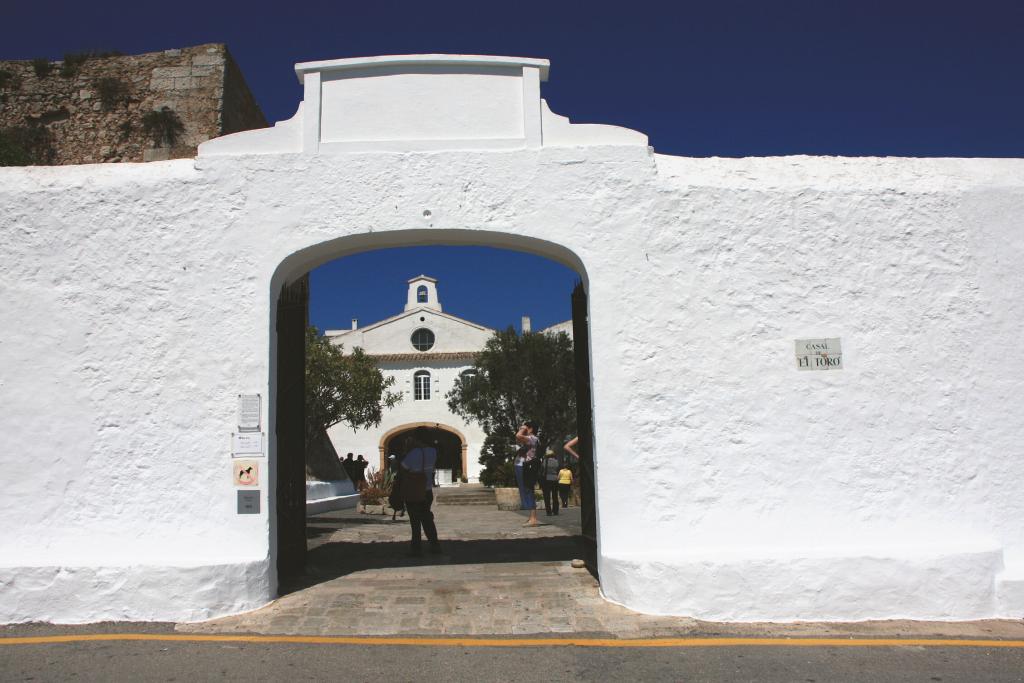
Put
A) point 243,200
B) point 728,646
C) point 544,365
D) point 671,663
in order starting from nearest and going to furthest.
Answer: point 671,663
point 728,646
point 243,200
point 544,365

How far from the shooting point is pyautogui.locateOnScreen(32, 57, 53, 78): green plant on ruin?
12.2m

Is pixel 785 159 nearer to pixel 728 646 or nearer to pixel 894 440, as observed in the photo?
pixel 894 440

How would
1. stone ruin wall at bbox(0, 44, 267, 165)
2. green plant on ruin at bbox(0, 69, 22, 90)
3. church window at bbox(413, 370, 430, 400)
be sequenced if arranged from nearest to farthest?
stone ruin wall at bbox(0, 44, 267, 165) < green plant on ruin at bbox(0, 69, 22, 90) < church window at bbox(413, 370, 430, 400)

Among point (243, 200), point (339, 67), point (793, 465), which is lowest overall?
point (793, 465)

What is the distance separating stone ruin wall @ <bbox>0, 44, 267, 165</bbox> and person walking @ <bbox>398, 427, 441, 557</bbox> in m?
6.70

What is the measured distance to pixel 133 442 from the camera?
6035 mm

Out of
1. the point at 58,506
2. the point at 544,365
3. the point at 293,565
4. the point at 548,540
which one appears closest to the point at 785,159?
the point at 548,540

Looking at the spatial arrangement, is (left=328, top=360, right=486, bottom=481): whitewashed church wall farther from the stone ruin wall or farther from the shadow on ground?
the shadow on ground

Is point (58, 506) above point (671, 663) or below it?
above

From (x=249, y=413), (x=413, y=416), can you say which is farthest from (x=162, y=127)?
(x=413, y=416)

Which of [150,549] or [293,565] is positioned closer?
[150,549]

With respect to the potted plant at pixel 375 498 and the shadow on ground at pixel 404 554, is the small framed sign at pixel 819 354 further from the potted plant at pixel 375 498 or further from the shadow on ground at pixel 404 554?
the potted plant at pixel 375 498

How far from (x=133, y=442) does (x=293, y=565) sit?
1894 mm

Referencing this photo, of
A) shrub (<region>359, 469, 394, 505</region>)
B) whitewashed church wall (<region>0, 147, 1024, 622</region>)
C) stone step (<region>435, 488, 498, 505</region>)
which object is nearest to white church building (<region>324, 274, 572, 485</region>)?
stone step (<region>435, 488, 498, 505</region>)
